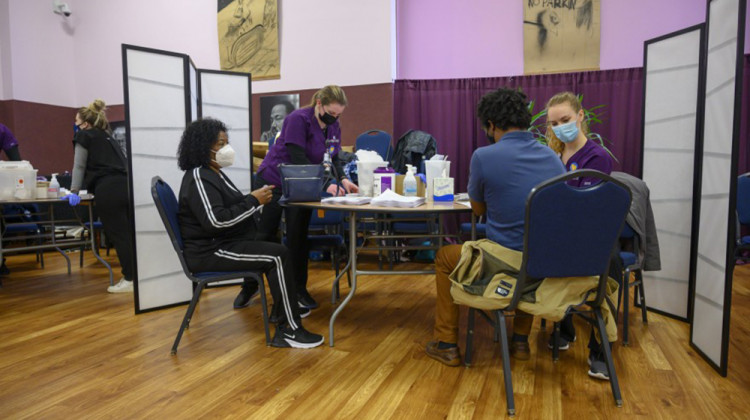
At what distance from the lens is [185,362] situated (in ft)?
7.72

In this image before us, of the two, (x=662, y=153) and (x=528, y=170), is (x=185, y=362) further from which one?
(x=662, y=153)

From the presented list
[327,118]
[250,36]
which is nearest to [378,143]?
[327,118]

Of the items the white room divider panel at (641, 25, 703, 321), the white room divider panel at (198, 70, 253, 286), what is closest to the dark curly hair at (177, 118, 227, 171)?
the white room divider panel at (198, 70, 253, 286)

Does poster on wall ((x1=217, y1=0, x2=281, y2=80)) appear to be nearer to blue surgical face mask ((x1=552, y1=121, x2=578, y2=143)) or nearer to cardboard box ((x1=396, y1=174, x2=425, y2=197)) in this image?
cardboard box ((x1=396, y1=174, x2=425, y2=197))

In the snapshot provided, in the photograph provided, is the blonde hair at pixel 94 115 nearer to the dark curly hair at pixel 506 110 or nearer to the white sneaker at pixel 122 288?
the white sneaker at pixel 122 288

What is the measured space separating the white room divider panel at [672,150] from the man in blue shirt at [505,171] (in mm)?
1465

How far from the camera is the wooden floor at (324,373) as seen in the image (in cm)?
186

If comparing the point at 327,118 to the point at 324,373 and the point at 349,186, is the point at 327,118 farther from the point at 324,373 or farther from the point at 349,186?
the point at 324,373

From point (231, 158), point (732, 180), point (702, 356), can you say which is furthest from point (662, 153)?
point (231, 158)

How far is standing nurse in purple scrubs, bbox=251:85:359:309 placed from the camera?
297 centimetres

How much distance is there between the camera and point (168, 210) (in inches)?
93.0

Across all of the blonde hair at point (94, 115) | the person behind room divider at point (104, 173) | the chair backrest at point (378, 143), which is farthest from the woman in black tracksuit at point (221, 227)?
the chair backrest at point (378, 143)

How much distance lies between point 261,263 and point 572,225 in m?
1.49

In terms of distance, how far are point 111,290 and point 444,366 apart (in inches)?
116
